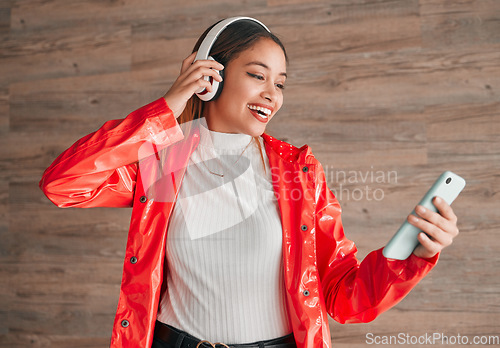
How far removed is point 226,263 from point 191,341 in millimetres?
188

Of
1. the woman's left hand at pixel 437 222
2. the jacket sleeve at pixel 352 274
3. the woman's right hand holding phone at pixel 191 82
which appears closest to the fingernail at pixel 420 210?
the woman's left hand at pixel 437 222

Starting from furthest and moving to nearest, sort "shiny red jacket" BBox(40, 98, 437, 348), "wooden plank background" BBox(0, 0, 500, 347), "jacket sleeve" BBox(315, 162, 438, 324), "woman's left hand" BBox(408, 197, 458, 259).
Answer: "wooden plank background" BBox(0, 0, 500, 347) < "shiny red jacket" BBox(40, 98, 437, 348) < "jacket sleeve" BBox(315, 162, 438, 324) < "woman's left hand" BBox(408, 197, 458, 259)

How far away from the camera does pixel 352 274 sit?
43.9 inches

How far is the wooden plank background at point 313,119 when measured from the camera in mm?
1966

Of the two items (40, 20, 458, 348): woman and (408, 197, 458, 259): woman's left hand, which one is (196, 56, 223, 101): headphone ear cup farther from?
(408, 197, 458, 259): woman's left hand

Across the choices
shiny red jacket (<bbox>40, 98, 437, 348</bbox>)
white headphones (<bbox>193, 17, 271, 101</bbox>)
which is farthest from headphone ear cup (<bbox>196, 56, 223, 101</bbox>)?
shiny red jacket (<bbox>40, 98, 437, 348</bbox>)

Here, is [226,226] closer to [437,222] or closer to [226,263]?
[226,263]

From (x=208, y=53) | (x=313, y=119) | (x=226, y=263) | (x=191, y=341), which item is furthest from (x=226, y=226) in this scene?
(x=313, y=119)

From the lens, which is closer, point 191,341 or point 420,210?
point 420,210

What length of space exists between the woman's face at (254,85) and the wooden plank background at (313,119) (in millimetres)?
916

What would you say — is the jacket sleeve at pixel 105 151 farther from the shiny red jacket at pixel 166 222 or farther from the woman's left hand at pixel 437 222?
the woman's left hand at pixel 437 222

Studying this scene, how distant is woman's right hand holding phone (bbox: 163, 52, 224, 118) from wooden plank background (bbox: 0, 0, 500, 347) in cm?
102

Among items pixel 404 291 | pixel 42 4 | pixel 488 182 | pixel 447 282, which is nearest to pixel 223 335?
pixel 404 291

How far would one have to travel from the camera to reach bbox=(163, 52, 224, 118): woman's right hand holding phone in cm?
111
